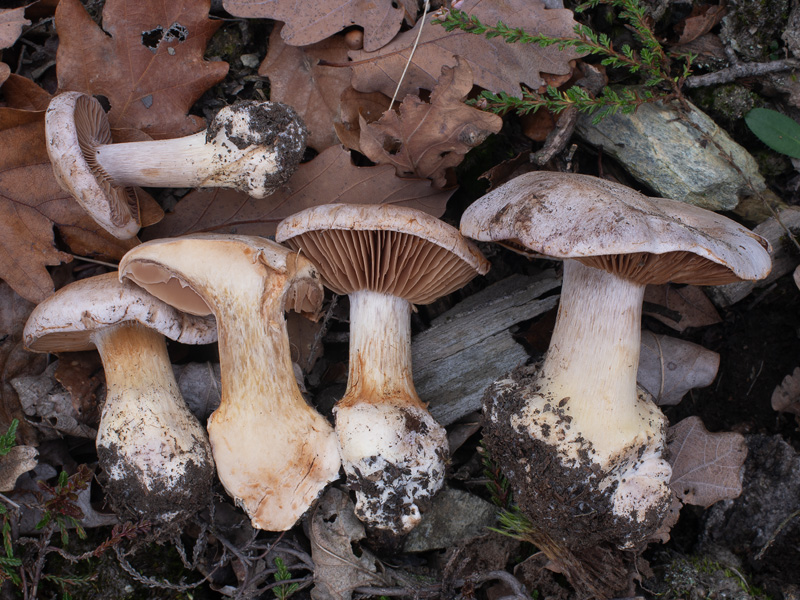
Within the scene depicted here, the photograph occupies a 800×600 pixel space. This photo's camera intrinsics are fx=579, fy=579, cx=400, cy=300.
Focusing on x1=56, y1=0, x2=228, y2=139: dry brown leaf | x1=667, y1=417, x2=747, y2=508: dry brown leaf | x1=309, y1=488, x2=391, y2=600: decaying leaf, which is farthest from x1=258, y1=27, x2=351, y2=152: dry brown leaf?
x1=667, y1=417, x2=747, y2=508: dry brown leaf

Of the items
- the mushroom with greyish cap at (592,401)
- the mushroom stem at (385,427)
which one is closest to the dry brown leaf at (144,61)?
the mushroom stem at (385,427)

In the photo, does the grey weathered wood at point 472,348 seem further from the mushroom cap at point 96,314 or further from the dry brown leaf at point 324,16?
the dry brown leaf at point 324,16

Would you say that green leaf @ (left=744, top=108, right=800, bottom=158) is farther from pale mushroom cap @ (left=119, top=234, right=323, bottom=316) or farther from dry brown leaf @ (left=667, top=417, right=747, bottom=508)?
pale mushroom cap @ (left=119, top=234, right=323, bottom=316)

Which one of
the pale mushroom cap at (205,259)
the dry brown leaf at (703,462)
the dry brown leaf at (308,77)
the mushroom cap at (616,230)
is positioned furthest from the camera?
the dry brown leaf at (308,77)

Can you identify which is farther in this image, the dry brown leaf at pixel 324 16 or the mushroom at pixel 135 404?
the dry brown leaf at pixel 324 16

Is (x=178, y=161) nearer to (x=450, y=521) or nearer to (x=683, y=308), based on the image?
(x=450, y=521)

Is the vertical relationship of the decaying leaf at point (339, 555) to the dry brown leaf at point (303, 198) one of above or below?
below
